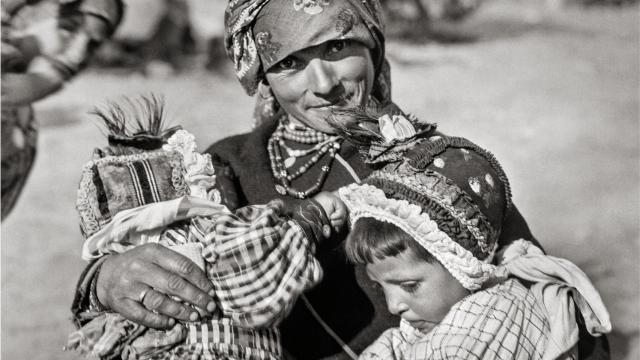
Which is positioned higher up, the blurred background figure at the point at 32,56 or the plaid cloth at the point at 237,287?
the blurred background figure at the point at 32,56

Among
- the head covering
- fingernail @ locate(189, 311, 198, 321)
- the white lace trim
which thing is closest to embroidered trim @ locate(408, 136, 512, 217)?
the head covering

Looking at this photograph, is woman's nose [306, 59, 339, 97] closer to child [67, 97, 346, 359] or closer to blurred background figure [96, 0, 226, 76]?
child [67, 97, 346, 359]

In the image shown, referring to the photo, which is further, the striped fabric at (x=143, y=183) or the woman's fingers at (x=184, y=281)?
the striped fabric at (x=143, y=183)

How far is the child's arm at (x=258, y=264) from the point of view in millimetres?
1828

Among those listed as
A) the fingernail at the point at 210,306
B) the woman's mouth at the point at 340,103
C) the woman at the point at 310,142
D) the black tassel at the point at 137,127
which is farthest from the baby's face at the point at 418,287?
the black tassel at the point at 137,127

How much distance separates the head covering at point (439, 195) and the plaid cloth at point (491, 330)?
65 millimetres

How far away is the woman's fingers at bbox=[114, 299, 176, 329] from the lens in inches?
76.0

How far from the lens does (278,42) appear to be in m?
2.42

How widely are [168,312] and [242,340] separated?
193 mm

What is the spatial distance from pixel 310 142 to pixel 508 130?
12.6 ft

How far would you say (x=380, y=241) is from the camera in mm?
2023

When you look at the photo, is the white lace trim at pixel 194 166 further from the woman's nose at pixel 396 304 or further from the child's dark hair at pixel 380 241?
the woman's nose at pixel 396 304

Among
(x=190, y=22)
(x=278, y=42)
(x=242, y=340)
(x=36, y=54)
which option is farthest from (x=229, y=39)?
(x=190, y=22)

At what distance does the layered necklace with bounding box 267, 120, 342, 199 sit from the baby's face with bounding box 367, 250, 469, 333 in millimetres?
490
